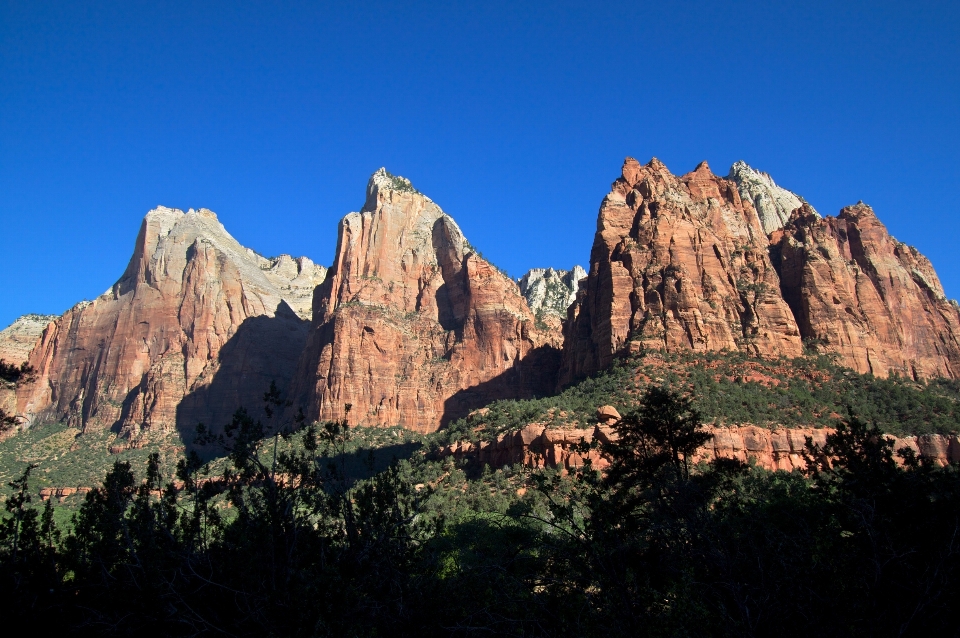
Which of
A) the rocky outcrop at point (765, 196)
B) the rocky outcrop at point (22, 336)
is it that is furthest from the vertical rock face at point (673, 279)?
the rocky outcrop at point (22, 336)

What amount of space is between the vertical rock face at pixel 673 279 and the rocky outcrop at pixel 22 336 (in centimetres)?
10298

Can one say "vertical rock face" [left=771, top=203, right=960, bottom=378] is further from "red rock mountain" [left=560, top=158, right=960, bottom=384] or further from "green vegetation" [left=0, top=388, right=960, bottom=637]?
"green vegetation" [left=0, top=388, right=960, bottom=637]

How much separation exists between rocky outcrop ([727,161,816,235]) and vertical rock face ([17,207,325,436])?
83.8 m

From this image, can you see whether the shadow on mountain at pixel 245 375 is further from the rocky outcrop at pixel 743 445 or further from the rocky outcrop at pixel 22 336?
the rocky outcrop at pixel 743 445

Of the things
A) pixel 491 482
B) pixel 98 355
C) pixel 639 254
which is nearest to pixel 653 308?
pixel 639 254

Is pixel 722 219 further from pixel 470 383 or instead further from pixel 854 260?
pixel 470 383

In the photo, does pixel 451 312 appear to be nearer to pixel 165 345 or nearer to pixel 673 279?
pixel 673 279

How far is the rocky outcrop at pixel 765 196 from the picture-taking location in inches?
4130

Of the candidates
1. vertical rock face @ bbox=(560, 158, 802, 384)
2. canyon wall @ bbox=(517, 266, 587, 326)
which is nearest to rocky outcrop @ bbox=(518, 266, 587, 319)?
canyon wall @ bbox=(517, 266, 587, 326)

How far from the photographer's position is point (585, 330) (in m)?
75.8

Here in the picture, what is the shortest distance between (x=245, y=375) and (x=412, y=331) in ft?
105

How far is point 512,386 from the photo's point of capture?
94.3 metres

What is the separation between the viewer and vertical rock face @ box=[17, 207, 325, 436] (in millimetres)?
109000

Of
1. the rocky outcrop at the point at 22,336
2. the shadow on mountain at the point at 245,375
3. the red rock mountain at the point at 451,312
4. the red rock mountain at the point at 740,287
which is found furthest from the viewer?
the rocky outcrop at the point at 22,336
